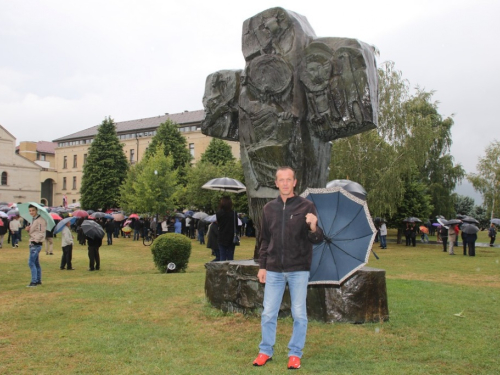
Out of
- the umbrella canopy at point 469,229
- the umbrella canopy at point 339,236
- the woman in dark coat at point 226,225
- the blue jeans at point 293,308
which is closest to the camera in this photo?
the blue jeans at point 293,308

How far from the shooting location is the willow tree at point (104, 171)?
182ft

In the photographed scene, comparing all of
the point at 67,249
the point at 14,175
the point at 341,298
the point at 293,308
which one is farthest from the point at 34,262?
the point at 14,175

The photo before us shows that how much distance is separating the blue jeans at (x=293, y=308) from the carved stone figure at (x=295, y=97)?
2.12 metres

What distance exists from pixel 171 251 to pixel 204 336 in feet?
24.6

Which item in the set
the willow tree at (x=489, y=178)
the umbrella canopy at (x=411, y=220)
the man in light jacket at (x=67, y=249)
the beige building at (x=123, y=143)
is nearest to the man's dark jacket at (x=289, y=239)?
the man in light jacket at (x=67, y=249)

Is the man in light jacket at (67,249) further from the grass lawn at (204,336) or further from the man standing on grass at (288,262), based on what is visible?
the man standing on grass at (288,262)

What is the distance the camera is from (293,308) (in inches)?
179

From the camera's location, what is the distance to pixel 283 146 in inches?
253

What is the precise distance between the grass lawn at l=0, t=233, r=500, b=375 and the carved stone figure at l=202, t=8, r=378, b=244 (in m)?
1.83

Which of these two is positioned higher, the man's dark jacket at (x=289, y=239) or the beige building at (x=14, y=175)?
the beige building at (x=14, y=175)

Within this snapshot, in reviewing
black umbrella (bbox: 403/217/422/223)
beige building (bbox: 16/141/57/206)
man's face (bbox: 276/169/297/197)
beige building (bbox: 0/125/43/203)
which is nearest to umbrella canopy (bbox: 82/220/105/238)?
man's face (bbox: 276/169/297/197)

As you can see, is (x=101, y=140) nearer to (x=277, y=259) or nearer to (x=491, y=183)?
(x=491, y=183)

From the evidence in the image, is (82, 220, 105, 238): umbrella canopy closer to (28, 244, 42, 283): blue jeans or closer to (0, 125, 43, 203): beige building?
(28, 244, 42, 283): blue jeans

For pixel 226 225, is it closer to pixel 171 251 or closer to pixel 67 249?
pixel 171 251
